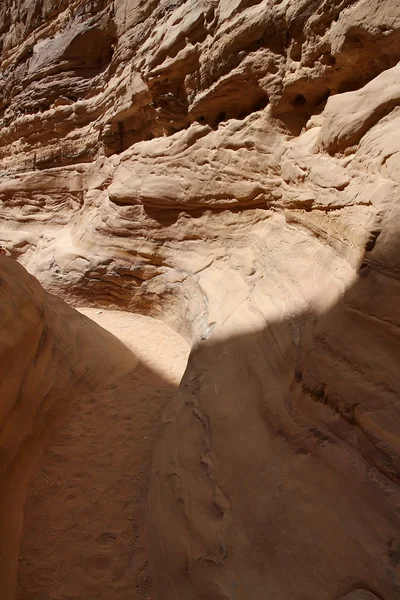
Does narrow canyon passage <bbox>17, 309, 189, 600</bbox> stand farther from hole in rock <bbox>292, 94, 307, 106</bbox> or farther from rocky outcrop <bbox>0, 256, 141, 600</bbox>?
hole in rock <bbox>292, 94, 307, 106</bbox>

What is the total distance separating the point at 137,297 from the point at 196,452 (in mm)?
3527

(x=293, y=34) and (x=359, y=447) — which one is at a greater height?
(x=293, y=34)

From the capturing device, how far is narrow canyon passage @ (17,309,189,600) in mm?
2230

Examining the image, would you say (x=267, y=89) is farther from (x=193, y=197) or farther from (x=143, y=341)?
(x=143, y=341)

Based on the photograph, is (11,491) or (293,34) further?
(293,34)

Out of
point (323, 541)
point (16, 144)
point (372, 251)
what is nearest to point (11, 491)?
point (323, 541)

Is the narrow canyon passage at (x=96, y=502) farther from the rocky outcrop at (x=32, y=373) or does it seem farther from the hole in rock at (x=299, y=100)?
the hole in rock at (x=299, y=100)

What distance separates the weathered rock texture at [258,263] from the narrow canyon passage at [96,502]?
0.20 m

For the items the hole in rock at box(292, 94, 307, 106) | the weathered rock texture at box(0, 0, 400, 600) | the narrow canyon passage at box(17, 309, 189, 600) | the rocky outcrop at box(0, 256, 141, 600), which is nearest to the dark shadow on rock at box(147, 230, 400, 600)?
the weathered rock texture at box(0, 0, 400, 600)

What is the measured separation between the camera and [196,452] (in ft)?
8.77

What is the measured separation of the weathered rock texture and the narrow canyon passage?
20cm

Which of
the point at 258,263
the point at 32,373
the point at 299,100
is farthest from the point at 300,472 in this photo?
the point at 299,100

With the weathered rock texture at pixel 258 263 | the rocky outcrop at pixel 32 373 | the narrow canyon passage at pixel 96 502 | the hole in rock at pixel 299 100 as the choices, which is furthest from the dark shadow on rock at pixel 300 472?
the hole in rock at pixel 299 100

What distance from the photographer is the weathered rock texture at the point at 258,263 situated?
191cm
